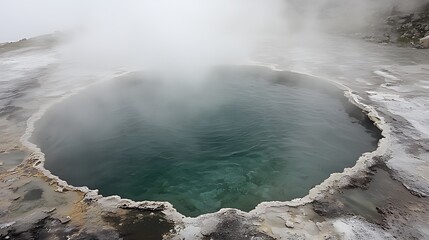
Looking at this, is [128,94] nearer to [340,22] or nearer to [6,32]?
[340,22]

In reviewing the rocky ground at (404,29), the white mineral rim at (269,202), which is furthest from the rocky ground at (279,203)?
the rocky ground at (404,29)

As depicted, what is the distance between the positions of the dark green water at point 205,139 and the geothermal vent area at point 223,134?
5 centimetres

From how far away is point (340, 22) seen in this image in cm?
2144

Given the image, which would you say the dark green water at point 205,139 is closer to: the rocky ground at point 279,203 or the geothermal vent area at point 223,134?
the geothermal vent area at point 223,134

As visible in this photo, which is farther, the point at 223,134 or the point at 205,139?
the point at 223,134

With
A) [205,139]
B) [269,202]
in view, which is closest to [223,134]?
[205,139]

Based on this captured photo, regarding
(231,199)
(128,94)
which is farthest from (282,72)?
(231,199)

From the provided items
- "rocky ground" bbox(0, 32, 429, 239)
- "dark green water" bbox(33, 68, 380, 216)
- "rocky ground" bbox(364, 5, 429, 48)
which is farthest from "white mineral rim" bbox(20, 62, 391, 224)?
"rocky ground" bbox(364, 5, 429, 48)

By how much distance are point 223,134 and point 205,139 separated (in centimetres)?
58

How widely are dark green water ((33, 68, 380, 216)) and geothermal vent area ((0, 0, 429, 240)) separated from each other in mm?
54

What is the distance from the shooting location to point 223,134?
1047 centimetres

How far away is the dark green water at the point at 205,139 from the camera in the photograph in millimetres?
8086

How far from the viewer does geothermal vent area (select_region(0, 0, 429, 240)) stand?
6301 millimetres

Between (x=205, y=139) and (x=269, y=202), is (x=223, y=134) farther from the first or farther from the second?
(x=269, y=202)
